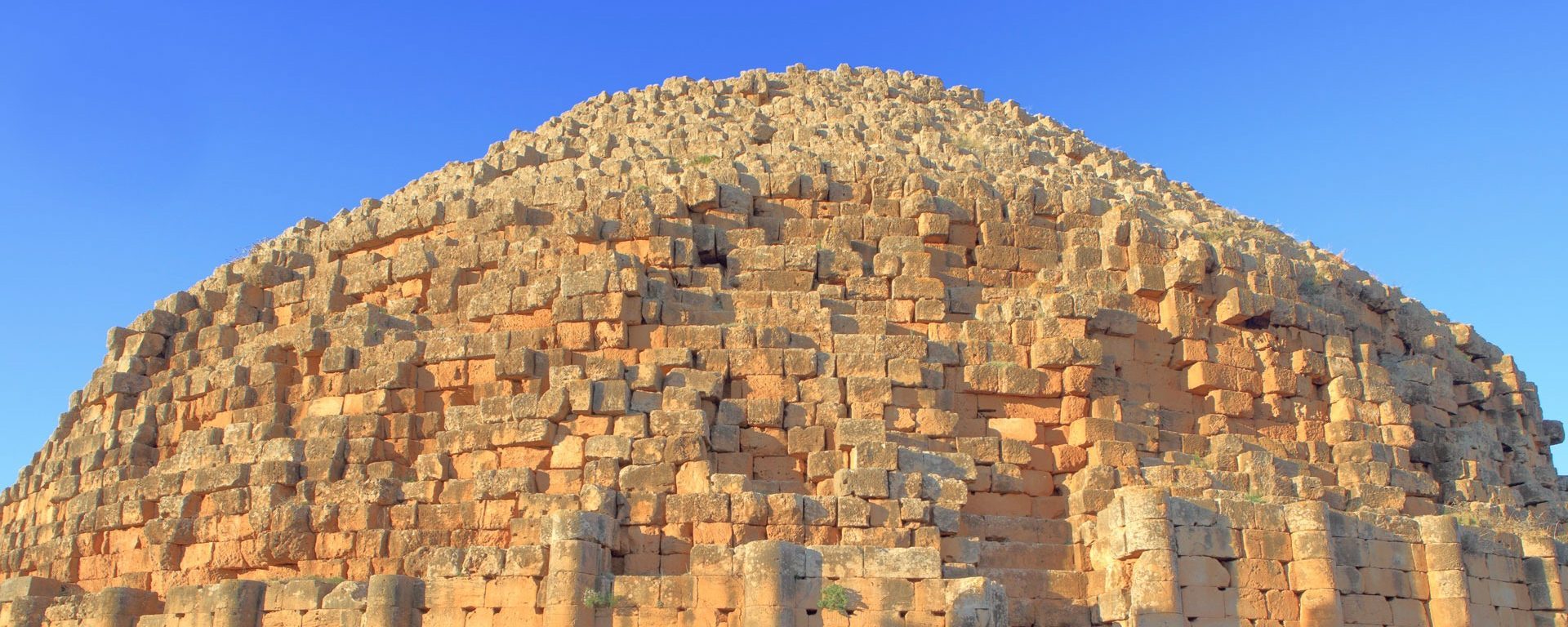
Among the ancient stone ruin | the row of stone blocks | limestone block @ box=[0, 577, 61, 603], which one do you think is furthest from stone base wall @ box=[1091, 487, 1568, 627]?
limestone block @ box=[0, 577, 61, 603]

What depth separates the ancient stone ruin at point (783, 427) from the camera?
1220 centimetres

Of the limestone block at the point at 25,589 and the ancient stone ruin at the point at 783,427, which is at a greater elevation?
the ancient stone ruin at the point at 783,427

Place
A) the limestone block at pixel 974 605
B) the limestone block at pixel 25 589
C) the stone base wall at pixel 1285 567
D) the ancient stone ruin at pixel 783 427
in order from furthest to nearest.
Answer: the limestone block at pixel 25 589
the ancient stone ruin at pixel 783 427
the stone base wall at pixel 1285 567
the limestone block at pixel 974 605

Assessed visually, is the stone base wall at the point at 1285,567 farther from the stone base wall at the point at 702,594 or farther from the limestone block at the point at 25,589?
the limestone block at the point at 25,589

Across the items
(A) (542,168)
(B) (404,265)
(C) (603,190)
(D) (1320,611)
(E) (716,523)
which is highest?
(A) (542,168)

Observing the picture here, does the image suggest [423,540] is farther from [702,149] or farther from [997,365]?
[702,149]

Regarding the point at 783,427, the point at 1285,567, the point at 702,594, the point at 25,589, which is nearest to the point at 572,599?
the point at 702,594

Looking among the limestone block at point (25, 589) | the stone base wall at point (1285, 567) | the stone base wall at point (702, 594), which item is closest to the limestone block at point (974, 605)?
the stone base wall at point (702, 594)

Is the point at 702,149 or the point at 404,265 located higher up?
the point at 702,149

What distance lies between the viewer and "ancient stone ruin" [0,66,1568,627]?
12.2 metres

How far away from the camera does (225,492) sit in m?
14.5

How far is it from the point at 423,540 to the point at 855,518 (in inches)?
166

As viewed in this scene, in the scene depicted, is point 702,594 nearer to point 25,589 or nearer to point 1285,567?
point 1285,567

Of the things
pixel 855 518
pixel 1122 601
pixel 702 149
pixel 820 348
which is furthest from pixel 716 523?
pixel 702 149
